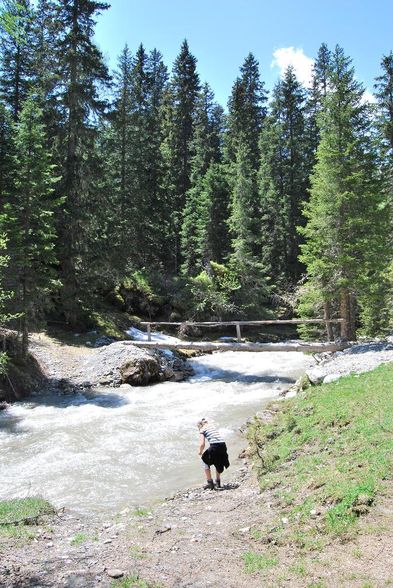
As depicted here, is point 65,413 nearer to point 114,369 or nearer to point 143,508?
point 114,369

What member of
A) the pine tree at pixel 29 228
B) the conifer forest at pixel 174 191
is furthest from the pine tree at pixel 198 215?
the pine tree at pixel 29 228

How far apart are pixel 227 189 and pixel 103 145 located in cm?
1191

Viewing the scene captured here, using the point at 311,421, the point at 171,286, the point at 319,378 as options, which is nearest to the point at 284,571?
the point at 311,421

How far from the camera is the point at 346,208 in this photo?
20328 millimetres

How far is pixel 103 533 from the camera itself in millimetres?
6598

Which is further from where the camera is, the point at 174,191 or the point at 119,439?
the point at 174,191

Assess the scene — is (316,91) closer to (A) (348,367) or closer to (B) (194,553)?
(A) (348,367)

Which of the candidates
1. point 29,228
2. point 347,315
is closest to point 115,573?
point 29,228

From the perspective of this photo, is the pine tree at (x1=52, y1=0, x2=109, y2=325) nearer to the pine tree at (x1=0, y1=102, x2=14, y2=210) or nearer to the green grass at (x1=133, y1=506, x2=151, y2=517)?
the pine tree at (x1=0, y1=102, x2=14, y2=210)

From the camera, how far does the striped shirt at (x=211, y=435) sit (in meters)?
8.96

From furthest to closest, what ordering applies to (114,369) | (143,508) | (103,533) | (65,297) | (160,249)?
1. (160,249)
2. (65,297)
3. (114,369)
4. (143,508)
5. (103,533)

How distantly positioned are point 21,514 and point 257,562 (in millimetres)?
4233

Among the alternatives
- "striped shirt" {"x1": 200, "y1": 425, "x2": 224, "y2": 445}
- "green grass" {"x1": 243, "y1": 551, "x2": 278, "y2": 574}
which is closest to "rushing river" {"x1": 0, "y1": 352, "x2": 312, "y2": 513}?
"striped shirt" {"x1": 200, "y1": 425, "x2": 224, "y2": 445}

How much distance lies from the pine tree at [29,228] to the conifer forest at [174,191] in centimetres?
7
